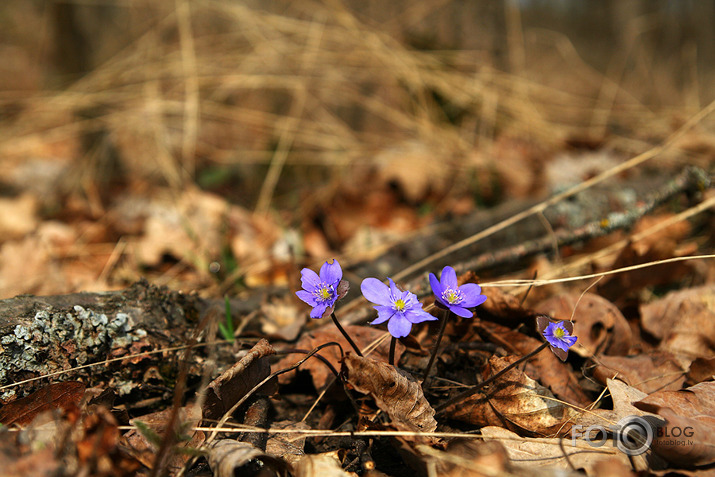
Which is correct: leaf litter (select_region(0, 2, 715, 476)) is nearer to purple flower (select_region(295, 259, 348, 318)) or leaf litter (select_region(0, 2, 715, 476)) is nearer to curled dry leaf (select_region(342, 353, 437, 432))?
curled dry leaf (select_region(342, 353, 437, 432))

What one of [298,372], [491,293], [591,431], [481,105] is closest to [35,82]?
[481,105]

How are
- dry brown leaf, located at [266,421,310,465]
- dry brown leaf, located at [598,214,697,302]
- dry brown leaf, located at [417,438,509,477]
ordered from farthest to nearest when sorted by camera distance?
dry brown leaf, located at [598,214,697,302], dry brown leaf, located at [266,421,310,465], dry brown leaf, located at [417,438,509,477]

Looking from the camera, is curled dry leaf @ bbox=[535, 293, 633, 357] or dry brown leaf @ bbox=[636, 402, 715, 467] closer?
dry brown leaf @ bbox=[636, 402, 715, 467]

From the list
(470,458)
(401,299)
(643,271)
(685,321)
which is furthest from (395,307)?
(643,271)

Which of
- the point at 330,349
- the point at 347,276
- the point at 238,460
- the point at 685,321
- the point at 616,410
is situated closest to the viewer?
the point at 238,460

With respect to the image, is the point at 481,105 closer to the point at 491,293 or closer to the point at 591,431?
the point at 491,293

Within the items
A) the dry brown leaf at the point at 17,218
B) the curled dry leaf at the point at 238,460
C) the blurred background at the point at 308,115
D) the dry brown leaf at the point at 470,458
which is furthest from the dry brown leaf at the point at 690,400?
the dry brown leaf at the point at 17,218

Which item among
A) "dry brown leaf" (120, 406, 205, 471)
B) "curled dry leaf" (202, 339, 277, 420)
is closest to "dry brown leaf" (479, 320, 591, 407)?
"curled dry leaf" (202, 339, 277, 420)

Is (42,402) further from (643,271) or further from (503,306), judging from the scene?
(643,271)
